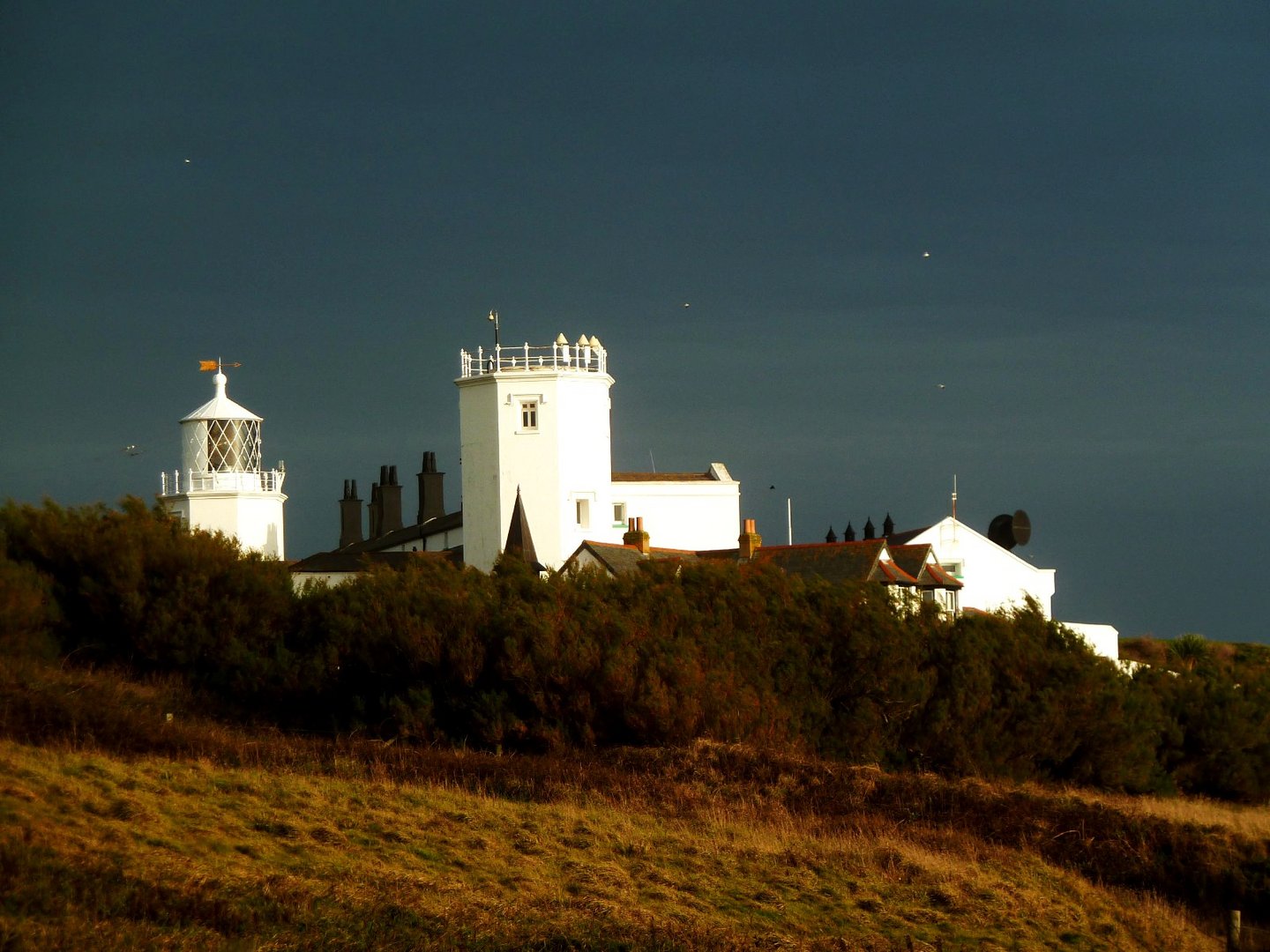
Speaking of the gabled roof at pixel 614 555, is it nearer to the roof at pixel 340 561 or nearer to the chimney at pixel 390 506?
the roof at pixel 340 561

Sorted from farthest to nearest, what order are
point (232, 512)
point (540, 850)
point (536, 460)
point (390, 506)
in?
point (390, 506), point (232, 512), point (536, 460), point (540, 850)

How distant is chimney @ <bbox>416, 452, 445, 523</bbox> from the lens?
2238 inches

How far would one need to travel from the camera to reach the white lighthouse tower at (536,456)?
44812 millimetres

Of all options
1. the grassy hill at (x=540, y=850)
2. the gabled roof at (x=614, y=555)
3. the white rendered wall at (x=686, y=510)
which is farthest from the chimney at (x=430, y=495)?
the grassy hill at (x=540, y=850)

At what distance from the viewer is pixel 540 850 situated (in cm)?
1565

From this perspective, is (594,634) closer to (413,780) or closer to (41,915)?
(413,780)

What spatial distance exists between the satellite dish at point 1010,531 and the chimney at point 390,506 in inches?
903

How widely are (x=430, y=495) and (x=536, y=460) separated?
12.8 m

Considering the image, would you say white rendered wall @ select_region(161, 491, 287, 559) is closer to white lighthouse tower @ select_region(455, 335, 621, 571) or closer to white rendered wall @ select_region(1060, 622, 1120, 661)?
white lighthouse tower @ select_region(455, 335, 621, 571)

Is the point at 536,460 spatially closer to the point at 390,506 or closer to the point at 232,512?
the point at 232,512

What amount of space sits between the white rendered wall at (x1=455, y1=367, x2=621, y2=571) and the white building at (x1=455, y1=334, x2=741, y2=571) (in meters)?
0.03

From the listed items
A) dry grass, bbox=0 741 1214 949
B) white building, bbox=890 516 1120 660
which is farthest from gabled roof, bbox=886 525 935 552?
dry grass, bbox=0 741 1214 949

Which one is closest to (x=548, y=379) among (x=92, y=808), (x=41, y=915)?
(x=92, y=808)

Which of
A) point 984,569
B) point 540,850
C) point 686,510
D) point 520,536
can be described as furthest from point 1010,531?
point 540,850
